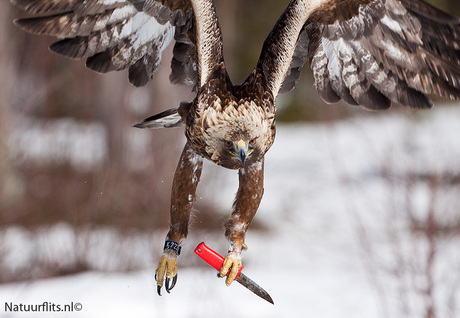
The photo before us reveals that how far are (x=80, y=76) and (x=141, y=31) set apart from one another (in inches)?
169

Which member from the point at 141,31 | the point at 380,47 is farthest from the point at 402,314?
the point at 141,31

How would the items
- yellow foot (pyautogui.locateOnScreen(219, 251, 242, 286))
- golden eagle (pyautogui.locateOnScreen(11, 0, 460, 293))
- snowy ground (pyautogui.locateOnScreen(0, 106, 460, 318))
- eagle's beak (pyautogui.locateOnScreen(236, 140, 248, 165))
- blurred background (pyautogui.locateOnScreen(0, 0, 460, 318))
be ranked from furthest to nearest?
blurred background (pyautogui.locateOnScreen(0, 0, 460, 318)) → snowy ground (pyautogui.locateOnScreen(0, 106, 460, 318)) → yellow foot (pyautogui.locateOnScreen(219, 251, 242, 286)) → golden eagle (pyautogui.locateOnScreen(11, 0, 460, 293)) → eagle's beak (pyautogui.locateOnScreen(236, 140, 248, 165))

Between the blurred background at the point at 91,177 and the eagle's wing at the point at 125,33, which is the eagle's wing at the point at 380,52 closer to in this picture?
the eagle's wing at the point at 125,33

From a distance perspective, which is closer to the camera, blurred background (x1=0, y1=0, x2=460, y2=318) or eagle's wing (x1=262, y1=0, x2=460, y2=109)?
eagle's wing (x1=262, y1=0, x2=460, y2=109)

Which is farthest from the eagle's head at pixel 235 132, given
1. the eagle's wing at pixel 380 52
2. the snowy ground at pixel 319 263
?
the snowy ground at pixel 319 263

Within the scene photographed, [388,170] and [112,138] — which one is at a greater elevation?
[388,170]

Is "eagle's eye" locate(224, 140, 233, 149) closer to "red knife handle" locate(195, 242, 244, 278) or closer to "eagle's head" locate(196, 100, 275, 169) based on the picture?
"eagle's head" locate(196, 100, 275, 169)

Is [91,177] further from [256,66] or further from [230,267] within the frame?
[256,66]

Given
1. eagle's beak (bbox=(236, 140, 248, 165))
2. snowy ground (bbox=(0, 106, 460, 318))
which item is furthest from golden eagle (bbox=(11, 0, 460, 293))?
snowy ground (bbox=(0, 106, 460, 318))

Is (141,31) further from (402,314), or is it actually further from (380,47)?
(402,314)

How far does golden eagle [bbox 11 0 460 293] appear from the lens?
3906 millimetres

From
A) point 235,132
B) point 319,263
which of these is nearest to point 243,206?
point 235,132

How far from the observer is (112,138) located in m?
8.59

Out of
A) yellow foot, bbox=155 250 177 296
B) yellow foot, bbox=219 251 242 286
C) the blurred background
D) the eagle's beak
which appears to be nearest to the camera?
the eagle's beak
